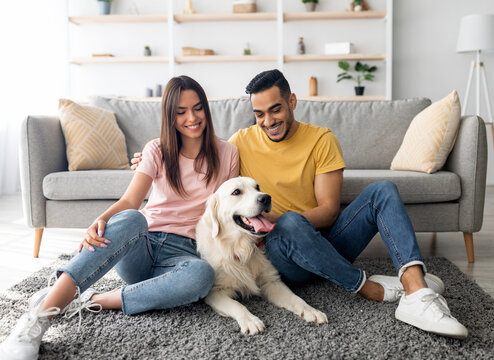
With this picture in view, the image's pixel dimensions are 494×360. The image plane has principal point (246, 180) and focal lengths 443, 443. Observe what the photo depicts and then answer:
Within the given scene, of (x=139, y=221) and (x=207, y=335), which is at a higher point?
(x=139, y=221)

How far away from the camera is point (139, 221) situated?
5.09 feet

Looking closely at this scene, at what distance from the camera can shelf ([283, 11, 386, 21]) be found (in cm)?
501

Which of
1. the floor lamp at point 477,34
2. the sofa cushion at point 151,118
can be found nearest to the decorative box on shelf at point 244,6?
the floor lamp at point 477,34

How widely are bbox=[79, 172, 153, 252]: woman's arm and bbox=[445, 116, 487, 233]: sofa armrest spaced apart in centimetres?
168

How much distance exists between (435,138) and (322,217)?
111 cm

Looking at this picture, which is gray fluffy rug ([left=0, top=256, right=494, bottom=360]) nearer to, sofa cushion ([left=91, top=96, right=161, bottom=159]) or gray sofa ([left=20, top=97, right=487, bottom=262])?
gray sofa ([left=20, top=97, right=487, bottom=262])

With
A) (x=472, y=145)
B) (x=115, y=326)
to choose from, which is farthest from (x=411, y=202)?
(x=115, y=326)

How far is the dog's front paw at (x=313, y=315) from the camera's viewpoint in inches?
59.9

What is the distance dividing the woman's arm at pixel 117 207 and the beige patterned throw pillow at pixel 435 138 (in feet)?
5.11

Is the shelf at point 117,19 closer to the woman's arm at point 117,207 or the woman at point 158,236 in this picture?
the woman at point 158,236

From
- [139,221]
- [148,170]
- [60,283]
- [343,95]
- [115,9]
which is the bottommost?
[60,283]

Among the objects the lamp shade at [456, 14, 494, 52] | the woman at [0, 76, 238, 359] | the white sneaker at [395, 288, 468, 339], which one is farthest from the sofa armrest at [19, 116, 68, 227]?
the lamp shade at [456, 14, 494, 52]

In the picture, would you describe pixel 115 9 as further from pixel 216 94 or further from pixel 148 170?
pixel 148 170

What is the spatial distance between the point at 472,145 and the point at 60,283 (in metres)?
→ 2.10
